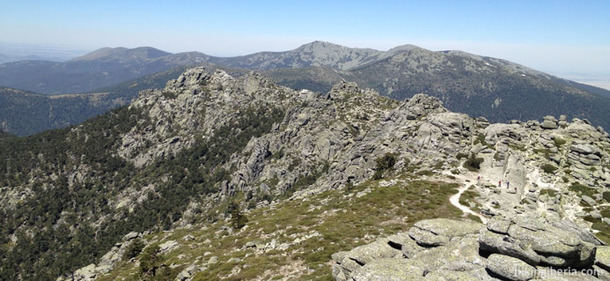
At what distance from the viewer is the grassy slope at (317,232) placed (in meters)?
39.6

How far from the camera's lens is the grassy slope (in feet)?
130

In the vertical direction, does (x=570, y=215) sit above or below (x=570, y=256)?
below

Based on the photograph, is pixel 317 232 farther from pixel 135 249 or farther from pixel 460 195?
pixel 135 249

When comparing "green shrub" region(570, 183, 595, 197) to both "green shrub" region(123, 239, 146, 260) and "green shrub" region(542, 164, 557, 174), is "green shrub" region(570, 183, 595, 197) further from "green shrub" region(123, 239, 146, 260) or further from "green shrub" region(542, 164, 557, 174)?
"green shrub" region(123, 239, 146, 260)

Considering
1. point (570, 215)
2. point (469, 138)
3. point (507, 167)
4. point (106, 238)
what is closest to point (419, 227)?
point (570, 215)

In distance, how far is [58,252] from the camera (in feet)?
598

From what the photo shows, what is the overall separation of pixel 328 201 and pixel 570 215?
48357 mm

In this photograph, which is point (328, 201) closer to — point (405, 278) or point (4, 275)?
point (405, 278)

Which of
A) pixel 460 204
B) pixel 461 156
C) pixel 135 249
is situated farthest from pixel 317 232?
pixel 135 249

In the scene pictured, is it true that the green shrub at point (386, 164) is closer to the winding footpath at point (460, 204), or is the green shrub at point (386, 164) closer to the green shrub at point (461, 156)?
the green shrub at point (461, 156)

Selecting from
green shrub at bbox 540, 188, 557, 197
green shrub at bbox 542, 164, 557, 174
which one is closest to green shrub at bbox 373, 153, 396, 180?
green shrub at bbox 542, 164, 557, 174

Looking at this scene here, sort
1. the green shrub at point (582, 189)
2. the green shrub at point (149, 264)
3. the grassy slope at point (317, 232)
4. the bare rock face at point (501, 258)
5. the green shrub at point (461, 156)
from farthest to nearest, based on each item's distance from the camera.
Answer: the green shrub at point (461, 156) → the green shrub at point (582, 189) → the green shrub at point (149, 264) → the grassy slope at point (317, 232) → the bare rock face at point (501, 258)

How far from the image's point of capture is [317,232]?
50.5 m

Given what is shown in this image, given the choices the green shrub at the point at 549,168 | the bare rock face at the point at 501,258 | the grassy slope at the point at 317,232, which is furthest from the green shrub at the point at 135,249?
the green shrub at the point at 549,168
